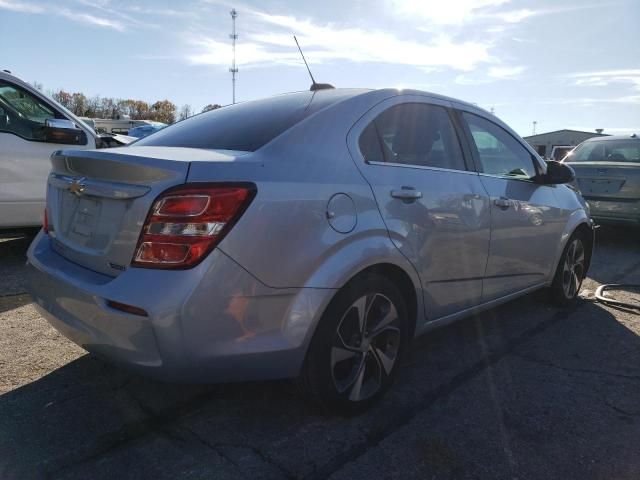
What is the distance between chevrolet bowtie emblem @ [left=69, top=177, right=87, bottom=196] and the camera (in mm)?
2449

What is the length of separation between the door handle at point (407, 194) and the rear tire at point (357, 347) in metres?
0.42

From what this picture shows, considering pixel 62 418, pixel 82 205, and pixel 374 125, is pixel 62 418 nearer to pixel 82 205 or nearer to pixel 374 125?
pixel 82 205

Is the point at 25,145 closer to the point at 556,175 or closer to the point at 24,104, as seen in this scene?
the point at 24,104

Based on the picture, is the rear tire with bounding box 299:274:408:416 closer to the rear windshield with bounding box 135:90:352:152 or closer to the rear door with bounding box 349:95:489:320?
the rear door with bounding box 349:95:489:320

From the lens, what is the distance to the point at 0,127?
5.27 meters

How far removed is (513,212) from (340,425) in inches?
75.2

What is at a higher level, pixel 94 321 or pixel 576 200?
pixel 576 200

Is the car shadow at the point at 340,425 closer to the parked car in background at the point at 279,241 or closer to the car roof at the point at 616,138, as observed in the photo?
the parked car in background at the point at 279,241

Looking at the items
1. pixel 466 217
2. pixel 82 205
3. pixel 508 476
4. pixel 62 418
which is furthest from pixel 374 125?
pixel 62 418

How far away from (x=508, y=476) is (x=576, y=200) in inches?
120

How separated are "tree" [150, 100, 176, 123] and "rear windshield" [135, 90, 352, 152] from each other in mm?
64182

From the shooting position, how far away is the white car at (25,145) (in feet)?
17.3

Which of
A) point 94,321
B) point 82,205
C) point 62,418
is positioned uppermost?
point 82,205

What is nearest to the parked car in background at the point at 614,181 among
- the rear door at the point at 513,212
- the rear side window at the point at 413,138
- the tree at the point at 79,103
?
the rear door at the point at 513,212
